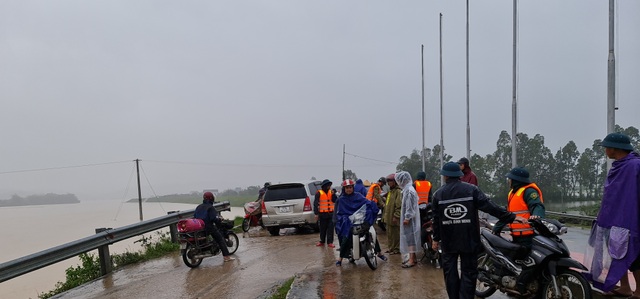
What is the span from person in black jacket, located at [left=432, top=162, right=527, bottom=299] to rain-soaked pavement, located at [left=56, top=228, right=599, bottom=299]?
93cm

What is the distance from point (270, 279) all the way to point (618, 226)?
5.25 metres

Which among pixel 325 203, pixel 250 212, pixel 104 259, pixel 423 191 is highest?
pixel 423 191

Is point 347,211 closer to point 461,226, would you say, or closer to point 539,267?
point 461,226

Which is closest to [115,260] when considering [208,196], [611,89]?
[208,196]

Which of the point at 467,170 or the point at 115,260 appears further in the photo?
the point at 115,260

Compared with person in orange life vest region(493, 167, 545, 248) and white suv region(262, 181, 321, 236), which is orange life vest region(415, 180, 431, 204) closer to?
person in orange life vest region(493, 167, 545, 248)

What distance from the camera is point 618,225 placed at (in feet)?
16.2

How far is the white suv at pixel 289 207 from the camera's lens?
14944 mm

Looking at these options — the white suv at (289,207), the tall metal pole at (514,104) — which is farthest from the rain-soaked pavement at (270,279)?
the tall metal pole at (514,104)

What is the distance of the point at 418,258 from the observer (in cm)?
902

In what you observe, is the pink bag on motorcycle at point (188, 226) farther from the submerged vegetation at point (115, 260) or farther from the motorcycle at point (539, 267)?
the motorcycle at point (539, 267)

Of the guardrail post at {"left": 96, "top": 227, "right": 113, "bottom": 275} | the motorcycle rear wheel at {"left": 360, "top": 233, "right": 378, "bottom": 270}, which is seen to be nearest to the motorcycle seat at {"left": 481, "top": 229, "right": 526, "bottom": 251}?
the motorcycle rear wheel at {"left": 360, "top": 233, "right": 378, "bottom": 270}

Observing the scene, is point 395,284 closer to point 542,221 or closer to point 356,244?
point 356,244

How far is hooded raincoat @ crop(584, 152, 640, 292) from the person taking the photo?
4.83 meters
